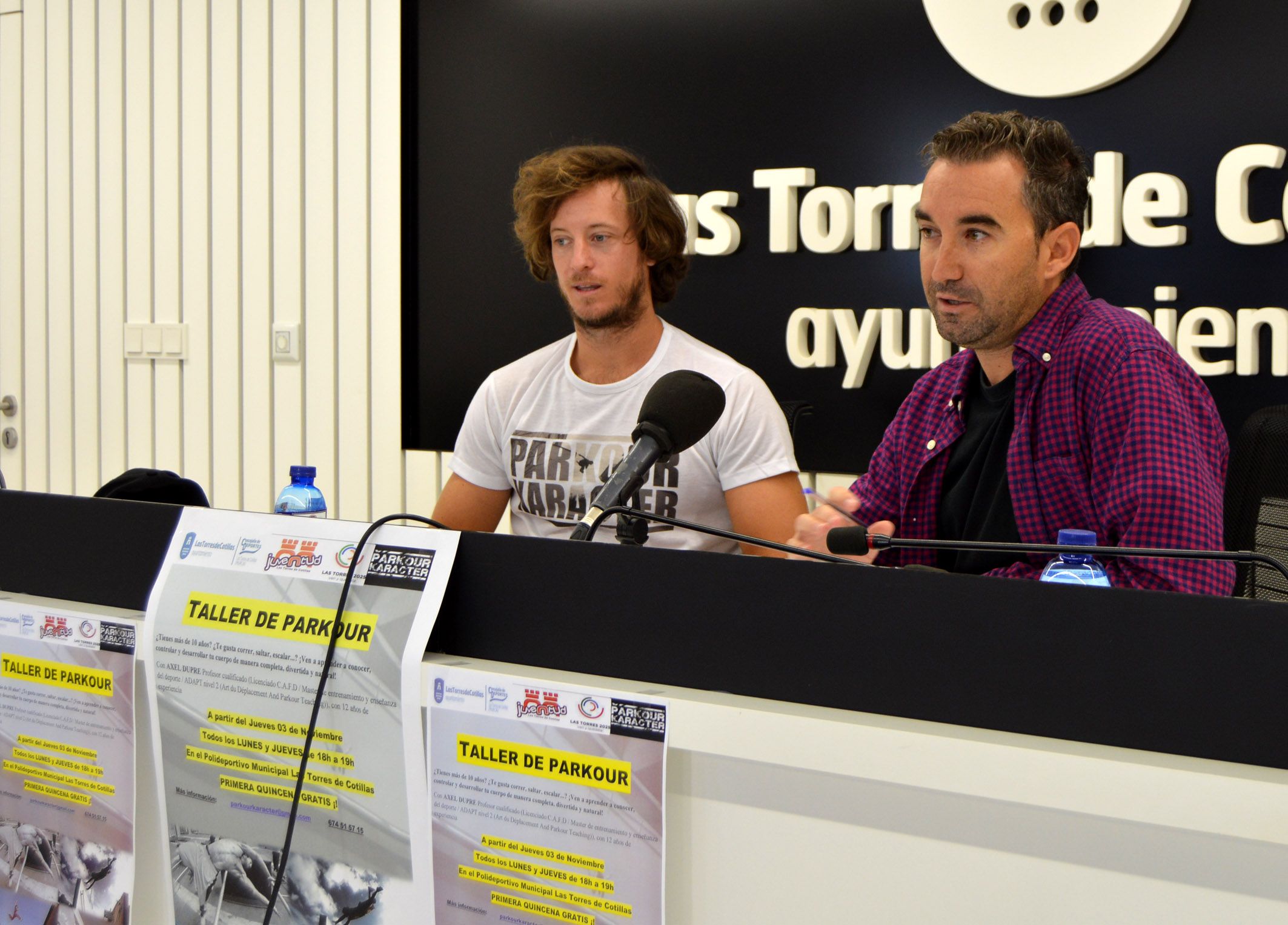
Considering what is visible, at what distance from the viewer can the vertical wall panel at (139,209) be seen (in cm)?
368

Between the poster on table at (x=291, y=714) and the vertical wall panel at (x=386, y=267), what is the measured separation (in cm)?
234

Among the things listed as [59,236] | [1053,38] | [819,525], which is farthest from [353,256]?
[819,525]

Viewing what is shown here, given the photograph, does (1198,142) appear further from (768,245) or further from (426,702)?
(426,702)

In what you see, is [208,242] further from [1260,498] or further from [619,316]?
[1260,498]

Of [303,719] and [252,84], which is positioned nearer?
[303,719]

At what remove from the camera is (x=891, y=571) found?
783 millimetres

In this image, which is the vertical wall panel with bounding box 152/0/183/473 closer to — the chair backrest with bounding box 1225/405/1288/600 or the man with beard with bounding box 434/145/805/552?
the man with beard with bounding box 434/145/805/552

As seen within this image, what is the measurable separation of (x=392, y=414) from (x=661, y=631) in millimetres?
2722

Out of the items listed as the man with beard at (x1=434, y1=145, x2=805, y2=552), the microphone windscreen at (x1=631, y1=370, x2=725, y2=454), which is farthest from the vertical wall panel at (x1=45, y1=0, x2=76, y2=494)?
the microphone windscreen at (x1=631, y1=370, x2=725, y2=454)

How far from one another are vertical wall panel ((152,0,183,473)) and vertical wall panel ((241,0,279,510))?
24 centimetres

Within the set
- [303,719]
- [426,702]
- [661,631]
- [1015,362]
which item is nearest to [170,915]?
[303,719]

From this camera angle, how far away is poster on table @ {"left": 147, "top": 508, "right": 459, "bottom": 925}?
3.03 ft

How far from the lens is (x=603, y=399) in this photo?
6.76 feet

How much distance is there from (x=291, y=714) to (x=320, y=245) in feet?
9.04
